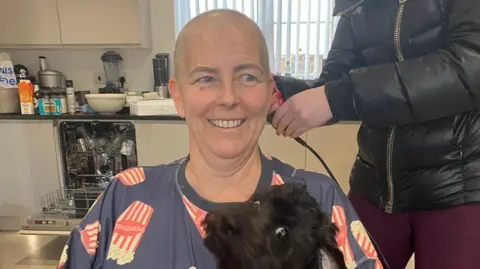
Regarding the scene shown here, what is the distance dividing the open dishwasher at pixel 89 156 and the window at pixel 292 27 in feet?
3.13

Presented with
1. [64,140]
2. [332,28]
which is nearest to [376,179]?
[332,28]

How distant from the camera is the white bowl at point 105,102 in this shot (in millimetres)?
2939

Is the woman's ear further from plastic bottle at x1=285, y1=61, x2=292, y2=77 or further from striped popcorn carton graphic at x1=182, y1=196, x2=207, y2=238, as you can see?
plastic bottle at x1=285, y1=61, x2=292, y2=77

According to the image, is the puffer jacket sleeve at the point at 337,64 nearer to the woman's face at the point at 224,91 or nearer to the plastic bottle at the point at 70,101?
the woman's face at the point at 224,91

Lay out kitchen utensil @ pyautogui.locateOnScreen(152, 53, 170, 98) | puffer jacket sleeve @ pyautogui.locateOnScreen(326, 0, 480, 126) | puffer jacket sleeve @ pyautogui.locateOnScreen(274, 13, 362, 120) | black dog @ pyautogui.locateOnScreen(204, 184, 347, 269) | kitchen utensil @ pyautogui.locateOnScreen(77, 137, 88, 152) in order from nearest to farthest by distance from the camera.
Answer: black dog @ pyautogui.locateOnScreen(204, 184, 347, 269)
puffer jacket sleeve @ pyautogui.locateOnScreen(326, 0, 480, 126)
puffer jacket sleeve @ pyautogui.locateOnScreen(274, 13, 362, 120)
kitchen utensil @ pyautogui.locateOnScreen(77, 137, 88, 152)
kitchen utensil @ pyautogui.locateOnScreen(152, 53, 170, 98)

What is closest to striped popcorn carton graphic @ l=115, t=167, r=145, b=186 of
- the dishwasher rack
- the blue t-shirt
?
the blue t-shirt

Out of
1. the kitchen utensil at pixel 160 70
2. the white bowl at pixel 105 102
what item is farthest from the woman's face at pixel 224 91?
the kitchen utensil at pixel 160 70

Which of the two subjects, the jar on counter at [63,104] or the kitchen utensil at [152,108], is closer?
the kitchen utensil at [152,108]

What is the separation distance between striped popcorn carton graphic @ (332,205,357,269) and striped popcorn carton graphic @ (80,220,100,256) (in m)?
0.54

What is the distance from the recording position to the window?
3.23 m

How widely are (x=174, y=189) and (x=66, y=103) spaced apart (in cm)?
231

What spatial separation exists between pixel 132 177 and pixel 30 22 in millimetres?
2533

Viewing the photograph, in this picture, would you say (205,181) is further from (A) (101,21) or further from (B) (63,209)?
(A) (101,21)

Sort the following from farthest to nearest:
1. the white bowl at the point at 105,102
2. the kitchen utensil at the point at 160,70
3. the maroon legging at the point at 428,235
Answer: the kitchen utensil at the point at 160,70
the white bowl at the point at 105,102
the maroon legging at the point at 428,235
